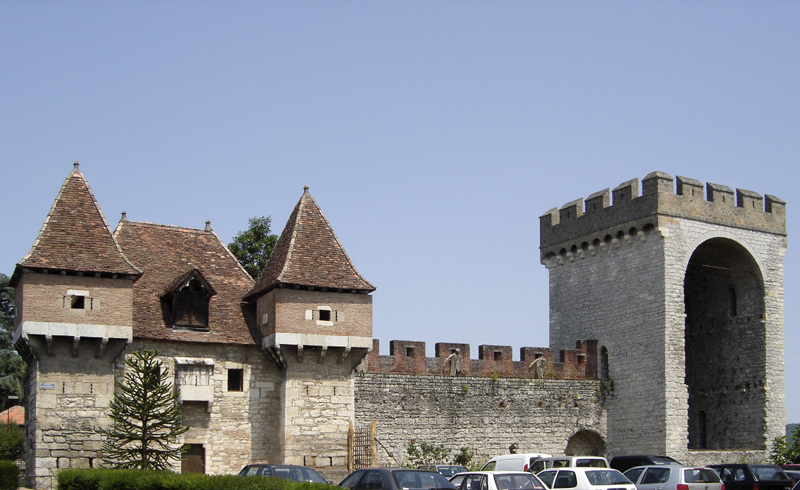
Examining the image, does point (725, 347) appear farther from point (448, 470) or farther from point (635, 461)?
point (448, 470)

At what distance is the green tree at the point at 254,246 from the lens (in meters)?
45.2

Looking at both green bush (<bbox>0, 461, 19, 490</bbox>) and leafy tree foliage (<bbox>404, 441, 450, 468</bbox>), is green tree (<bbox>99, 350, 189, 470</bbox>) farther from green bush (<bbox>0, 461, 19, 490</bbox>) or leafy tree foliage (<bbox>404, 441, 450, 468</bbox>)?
leafy tree foliage (<bbox>404, 441, 450, 468</bbox>)

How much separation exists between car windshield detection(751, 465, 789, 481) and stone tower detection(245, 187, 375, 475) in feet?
35.2

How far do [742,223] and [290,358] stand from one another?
737 inches

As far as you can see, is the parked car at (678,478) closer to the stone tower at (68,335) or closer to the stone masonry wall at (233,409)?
the stone masonry wall at (233,409)

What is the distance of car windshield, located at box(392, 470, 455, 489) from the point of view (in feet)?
65.7

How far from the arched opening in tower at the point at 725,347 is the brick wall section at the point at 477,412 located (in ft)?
16.4

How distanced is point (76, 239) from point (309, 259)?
641cm

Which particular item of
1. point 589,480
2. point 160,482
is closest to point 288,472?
point 160,482

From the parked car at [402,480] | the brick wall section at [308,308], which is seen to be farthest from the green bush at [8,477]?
the parked car at [402,480]

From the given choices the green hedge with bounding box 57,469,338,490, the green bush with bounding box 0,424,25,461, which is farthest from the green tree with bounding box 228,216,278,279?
the green hedge with bounding box 57,469,338,490

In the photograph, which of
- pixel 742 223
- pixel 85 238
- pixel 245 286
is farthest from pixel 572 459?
pixel 742 223

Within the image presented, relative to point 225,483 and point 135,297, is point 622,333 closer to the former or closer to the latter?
point 135,297

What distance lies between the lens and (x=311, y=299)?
29125mm
